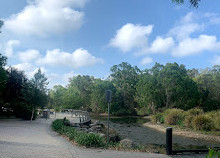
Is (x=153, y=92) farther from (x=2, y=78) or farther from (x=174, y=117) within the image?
(x=2, y=78)

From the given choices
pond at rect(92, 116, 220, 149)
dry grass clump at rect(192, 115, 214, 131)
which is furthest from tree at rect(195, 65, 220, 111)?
pond at rect(92, 116, 220, 149)

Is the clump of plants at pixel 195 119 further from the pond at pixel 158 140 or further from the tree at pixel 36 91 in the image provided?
the tree at pixel 36 91

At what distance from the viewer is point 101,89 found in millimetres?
48719

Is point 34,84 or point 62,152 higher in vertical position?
point 34,84

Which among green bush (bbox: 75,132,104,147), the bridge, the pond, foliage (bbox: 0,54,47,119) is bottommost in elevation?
the pond

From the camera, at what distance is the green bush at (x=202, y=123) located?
16828 mm

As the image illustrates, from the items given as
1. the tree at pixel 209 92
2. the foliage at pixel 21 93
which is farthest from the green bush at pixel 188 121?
the tree at pixel 209 92

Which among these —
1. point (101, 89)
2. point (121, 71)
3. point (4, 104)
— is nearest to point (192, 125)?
point (4, 104)

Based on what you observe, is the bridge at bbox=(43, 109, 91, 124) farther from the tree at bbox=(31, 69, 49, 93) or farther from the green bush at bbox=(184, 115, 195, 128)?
the green bush at bbox=(184, 115, 195, 128)

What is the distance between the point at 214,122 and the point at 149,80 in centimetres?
2080

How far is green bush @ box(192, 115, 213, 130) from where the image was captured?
16828 mm

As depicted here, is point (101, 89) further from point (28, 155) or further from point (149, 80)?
point (28, 155)

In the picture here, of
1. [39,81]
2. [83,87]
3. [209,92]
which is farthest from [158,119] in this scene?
[83,87]

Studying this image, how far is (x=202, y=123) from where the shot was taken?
17172 millimetres
